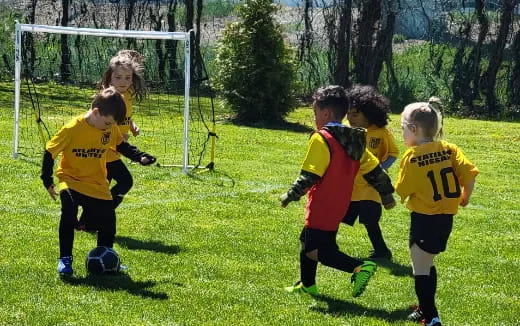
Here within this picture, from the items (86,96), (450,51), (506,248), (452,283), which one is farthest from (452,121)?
(452,283)

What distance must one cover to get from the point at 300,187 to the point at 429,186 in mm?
802

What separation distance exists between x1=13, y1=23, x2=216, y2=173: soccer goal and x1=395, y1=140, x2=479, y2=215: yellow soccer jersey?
6.50 meters

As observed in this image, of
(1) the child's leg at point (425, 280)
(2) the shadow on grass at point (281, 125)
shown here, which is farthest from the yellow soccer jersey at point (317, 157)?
(2) the shadow on grass at point (281, 125)

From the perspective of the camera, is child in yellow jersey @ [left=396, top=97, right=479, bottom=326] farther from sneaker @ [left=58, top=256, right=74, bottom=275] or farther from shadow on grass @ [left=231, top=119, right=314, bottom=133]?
shadow on grass @ [left=231, top=119, right=314, bottom=133]

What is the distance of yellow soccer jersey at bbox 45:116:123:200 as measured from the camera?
580 cm

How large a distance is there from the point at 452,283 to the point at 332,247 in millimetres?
1400

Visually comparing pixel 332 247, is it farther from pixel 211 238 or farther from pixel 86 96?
pixel 86 96

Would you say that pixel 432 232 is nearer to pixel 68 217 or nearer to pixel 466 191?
pixel 466 191

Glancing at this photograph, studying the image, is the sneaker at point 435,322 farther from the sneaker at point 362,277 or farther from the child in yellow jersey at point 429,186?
the sneaker at point 362,277

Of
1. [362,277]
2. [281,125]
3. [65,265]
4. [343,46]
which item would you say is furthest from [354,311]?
[343,46]

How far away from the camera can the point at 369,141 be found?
6887 millimetres

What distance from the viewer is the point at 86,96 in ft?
65.6

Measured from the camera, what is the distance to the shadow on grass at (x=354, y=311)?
17.6 feet

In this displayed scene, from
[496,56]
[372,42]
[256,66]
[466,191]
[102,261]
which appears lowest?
[102,261]
